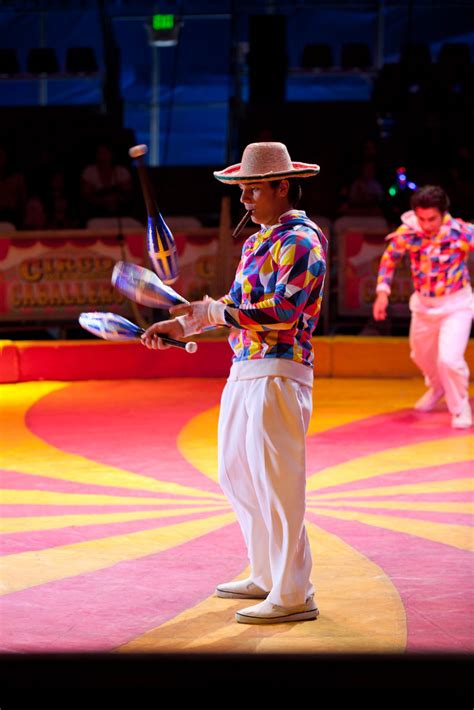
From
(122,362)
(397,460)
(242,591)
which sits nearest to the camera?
(242,591)

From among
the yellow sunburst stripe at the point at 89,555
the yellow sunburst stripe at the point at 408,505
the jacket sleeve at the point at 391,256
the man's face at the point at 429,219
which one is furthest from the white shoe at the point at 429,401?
the yellow sunburst stripe at the point at 89,555

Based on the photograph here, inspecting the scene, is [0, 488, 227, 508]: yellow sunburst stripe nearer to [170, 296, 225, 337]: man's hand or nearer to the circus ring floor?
the circus ring floor

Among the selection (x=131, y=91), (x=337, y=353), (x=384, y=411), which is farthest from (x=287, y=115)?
(x=384, y=411)

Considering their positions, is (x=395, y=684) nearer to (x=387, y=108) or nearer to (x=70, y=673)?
(x=70, y=673)

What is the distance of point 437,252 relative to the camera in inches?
353

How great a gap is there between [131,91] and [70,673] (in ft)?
55.3

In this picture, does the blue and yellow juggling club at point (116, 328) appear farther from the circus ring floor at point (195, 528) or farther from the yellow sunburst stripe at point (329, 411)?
the yellow sunburst stripe at point (329, 411)

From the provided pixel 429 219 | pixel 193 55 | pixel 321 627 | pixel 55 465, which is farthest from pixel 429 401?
pixel 193 55

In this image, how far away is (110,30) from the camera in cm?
1652

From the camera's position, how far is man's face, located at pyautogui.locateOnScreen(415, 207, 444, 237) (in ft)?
28.8

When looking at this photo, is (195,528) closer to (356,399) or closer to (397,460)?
(397,460)

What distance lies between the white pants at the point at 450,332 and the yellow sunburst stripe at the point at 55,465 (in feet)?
9.24

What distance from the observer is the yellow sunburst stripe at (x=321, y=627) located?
4.43 m

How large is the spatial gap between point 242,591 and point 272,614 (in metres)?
0.35
